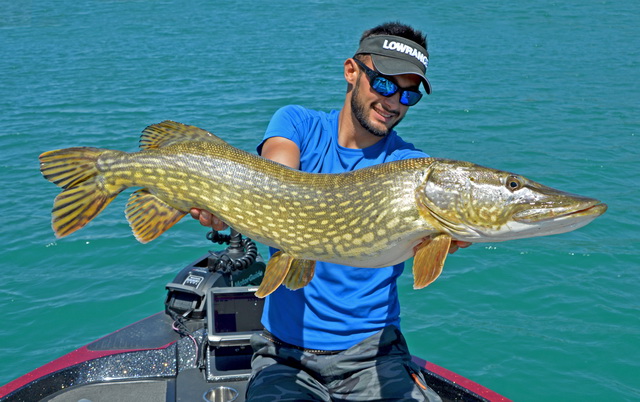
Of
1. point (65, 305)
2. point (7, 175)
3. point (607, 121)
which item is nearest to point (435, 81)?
point (607, 121)

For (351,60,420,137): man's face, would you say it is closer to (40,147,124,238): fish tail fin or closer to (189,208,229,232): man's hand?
(189,208,229,232): man's hand

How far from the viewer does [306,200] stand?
10.2ft

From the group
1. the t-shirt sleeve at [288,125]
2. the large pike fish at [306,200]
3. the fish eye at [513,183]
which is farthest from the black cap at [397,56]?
the fish eye at [513,183]

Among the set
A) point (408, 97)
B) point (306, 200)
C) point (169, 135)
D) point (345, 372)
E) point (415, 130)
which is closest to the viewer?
point (306, 200)

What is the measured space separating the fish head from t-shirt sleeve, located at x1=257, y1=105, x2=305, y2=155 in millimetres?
883

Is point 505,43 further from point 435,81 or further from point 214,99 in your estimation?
point 214,99

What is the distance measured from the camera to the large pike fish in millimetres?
2902

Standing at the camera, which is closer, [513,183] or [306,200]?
[513,183]

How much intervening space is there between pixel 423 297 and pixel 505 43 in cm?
1423

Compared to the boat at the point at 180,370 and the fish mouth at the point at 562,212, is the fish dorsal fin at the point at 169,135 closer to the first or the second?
the boat at the point at 180,370

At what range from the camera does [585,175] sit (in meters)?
10.7

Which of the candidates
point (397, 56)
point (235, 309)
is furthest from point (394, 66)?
point (235, 309)

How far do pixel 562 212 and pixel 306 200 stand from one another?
1.10 m

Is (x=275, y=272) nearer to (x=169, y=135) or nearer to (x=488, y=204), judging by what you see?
(x=169, y=135)
